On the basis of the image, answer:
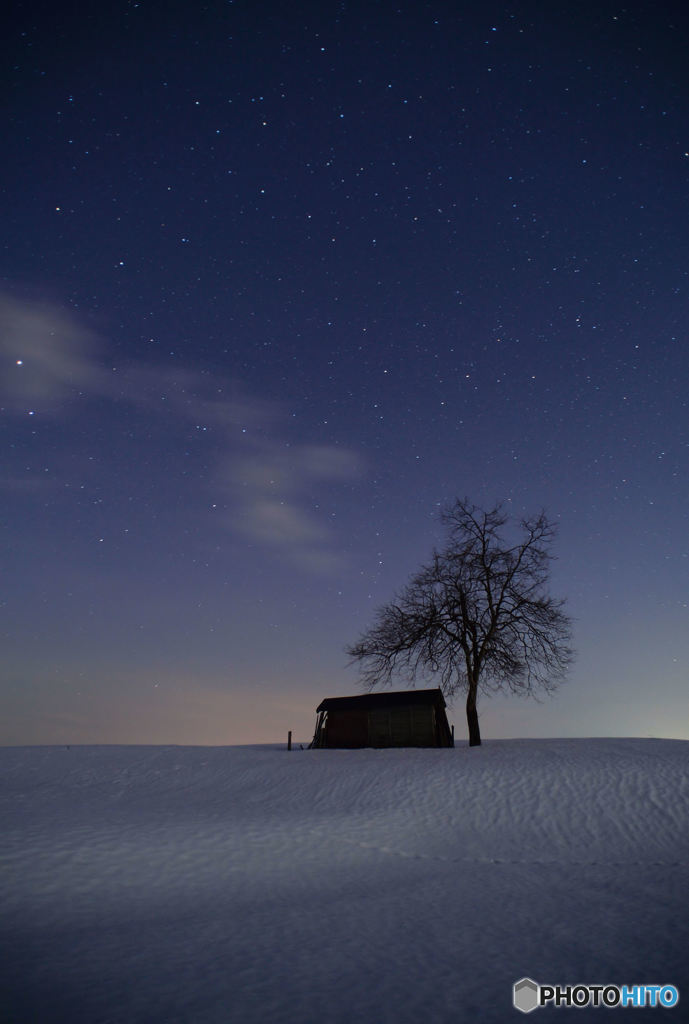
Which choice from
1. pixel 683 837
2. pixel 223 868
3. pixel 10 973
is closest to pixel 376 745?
pixel 683 837

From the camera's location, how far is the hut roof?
97.8ft

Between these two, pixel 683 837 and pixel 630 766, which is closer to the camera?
pixel 683 837

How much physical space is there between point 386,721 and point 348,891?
2080cm

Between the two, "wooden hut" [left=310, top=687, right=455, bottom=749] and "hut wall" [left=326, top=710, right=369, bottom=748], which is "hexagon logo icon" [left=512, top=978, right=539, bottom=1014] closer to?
"wooden hut" [left=310, top=687, right=455, bottom=749]

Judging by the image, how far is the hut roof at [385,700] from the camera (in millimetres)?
29812

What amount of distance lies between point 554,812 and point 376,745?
1522 centimetres

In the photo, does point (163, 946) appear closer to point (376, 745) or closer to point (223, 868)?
point (223, 868)

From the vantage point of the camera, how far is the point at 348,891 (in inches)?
389

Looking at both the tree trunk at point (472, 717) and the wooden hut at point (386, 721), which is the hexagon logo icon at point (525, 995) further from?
the wooden hut at point (386, 721)

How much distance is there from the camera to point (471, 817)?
1570 cm

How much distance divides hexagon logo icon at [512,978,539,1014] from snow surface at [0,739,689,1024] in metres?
0.14

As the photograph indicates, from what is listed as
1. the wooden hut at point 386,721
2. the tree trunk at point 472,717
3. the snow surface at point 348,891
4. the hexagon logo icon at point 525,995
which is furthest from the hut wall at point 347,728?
the hexagon logo icon at point 525,995

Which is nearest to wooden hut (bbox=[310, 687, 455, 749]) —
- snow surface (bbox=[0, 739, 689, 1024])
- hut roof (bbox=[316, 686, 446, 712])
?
hut roof (bbox=[316, 686, 446, 712])

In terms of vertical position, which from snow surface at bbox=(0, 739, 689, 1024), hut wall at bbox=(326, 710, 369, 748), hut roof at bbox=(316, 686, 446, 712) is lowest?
snow surface at bbox=(0, 739, 689, 1024)
